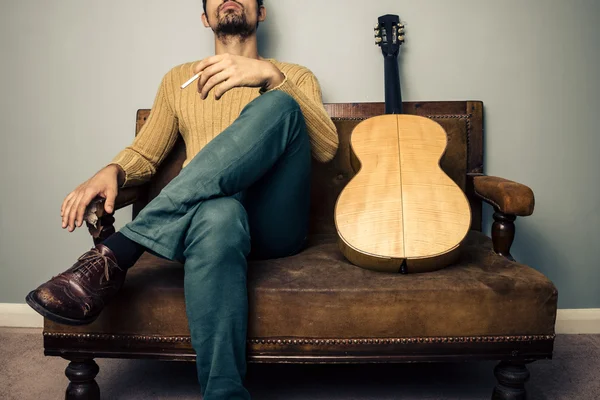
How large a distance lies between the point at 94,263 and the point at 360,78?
1.38 m

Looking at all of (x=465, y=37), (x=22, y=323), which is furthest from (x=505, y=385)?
(x=22, y=323)

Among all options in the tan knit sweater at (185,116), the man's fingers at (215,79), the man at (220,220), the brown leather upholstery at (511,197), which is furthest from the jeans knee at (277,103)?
the brown leather upholstery at (511,197)

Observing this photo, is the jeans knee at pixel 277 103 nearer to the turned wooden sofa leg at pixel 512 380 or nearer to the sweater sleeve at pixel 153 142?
the sweater sleeve at pixel 153 142

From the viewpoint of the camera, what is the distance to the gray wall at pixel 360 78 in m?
2.13

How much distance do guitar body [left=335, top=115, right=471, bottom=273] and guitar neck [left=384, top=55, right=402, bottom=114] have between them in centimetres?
16

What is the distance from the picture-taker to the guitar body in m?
1.39

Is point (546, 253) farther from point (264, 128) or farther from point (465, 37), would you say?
point (264, 128)

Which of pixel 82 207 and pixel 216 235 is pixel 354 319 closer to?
pixel 216 235

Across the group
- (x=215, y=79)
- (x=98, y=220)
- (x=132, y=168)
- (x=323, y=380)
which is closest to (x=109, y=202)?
(x=98, y=220)

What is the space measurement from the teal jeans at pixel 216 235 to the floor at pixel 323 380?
17.2 inches

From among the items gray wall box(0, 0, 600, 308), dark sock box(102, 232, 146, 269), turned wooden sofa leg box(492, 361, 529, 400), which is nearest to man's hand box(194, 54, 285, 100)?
dark sock box(102, 232, 146, 269)

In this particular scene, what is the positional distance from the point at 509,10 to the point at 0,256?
96.2 inches

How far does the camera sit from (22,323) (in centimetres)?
229

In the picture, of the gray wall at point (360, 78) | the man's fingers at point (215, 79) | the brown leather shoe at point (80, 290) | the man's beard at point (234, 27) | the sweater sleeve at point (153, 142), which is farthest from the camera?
the gray wall at point (360, 78)
